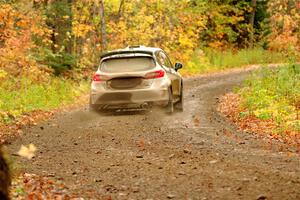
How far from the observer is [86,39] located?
29156 mm

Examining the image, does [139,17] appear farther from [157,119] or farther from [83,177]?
[83,177]

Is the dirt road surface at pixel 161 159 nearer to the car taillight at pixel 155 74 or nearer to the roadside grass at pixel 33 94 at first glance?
the car taillight at pixel 155 74

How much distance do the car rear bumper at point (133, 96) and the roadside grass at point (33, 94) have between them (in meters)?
2.37

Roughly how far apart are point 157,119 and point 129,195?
729cm

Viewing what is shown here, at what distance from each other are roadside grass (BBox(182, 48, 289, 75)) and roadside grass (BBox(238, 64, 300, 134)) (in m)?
12.6

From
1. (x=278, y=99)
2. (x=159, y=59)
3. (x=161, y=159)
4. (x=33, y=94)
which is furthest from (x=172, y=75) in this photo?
(x=161, y=159)

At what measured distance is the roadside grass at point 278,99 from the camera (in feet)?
44.7

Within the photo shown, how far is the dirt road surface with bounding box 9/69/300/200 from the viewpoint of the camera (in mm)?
7793

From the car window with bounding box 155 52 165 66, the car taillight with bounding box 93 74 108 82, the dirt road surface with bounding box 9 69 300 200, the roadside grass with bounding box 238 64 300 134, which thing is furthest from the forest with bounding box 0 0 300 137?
the car window with bounding box 155 52 165 66

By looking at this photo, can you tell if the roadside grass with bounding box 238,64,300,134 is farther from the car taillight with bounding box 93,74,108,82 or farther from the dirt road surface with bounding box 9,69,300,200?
the car taillight with bounding box 93,74,108,82

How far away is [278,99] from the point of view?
53.9 ft

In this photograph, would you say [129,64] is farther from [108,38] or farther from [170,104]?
[108,38]

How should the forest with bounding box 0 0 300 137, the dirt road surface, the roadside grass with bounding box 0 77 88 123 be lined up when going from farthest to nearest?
1. the forest with bounding box 0 0 300 137
2. the roadside grass with bounding box 0 77 88 123
3. the dirt road surface

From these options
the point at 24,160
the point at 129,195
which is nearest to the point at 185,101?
the point at 24,160
